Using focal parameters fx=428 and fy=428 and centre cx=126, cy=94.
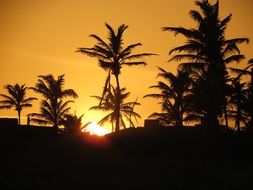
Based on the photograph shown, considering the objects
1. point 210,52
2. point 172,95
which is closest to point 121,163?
point 210,52

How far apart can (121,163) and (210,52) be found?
9.87 m

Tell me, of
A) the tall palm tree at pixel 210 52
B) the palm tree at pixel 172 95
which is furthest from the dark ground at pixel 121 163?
the palm tree at pixel 172 95

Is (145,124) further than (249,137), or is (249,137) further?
(145,124)

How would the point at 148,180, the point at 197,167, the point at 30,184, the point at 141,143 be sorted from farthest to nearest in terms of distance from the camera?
the point at 141,143
the point at 197,167
the point at 148,180
the point at 30,184

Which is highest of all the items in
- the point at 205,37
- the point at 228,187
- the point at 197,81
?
the point at 205,37

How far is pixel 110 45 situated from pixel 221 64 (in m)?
9.53

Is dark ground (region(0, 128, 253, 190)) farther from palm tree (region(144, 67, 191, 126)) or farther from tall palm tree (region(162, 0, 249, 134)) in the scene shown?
palm tree (region(144, 67, 191, 126))

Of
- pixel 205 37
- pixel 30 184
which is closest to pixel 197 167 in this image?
pixel 30 184

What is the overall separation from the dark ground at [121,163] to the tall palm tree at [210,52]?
3.07 metres

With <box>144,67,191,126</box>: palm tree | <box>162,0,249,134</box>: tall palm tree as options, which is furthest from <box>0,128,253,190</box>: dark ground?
<box>144,67,191,126</box>: palm tree

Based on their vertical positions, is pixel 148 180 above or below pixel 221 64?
below

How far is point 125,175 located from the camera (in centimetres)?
1739

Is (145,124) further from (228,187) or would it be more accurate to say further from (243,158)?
(228,187)

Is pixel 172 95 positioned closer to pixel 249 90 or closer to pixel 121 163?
pixel 249 90
